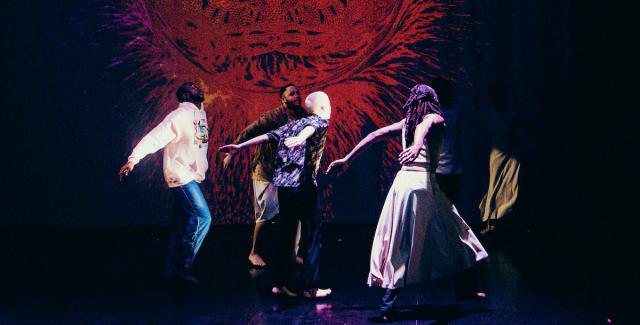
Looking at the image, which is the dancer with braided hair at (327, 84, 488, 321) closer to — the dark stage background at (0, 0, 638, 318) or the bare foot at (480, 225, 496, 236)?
the bare foot at (480, 225, 496, 236)

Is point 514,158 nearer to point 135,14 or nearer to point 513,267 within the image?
point 513,267

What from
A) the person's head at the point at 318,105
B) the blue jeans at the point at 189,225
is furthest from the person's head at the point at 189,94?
the person's head at the point at 318,105

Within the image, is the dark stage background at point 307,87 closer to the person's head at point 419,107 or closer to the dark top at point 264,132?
the dark top at point 264,132

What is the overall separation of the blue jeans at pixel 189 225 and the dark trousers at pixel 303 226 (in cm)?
77

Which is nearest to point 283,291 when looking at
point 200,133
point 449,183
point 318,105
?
point 318,105

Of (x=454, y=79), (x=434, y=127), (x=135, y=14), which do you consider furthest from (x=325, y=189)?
(x=434, y=127)

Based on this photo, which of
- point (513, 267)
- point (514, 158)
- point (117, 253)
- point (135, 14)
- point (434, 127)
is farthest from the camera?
point (135, 14)

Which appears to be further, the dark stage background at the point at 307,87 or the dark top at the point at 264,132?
the dark stage background at the point at 307,87

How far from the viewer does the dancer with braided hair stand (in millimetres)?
3750

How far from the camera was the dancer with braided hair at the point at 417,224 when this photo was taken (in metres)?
3.75

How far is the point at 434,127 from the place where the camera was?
12.5 feet

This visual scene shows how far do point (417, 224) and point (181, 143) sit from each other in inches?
77.5

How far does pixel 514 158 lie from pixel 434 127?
3143 mm

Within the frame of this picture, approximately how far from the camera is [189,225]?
4.84 meters
